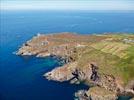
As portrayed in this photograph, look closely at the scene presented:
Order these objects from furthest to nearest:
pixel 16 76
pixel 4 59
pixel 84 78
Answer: pixel 4 59, pixel 16 76, pixel 84 78

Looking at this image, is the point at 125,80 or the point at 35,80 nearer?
the point at 125,80

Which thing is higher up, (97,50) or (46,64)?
(97,50)

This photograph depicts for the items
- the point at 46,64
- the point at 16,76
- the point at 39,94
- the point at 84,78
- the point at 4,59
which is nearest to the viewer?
the point at 39,94

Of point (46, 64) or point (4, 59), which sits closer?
point (46, 64)

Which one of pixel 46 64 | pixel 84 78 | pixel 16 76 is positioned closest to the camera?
pixel 84 78

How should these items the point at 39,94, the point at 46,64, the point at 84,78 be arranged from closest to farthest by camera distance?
the point at 39,94 < the point at 84,78 < the point at 46,64

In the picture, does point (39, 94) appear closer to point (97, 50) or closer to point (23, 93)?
point (23, 93)

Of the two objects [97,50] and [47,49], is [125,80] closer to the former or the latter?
[97,50]

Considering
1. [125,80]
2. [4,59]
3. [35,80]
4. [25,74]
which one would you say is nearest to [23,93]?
[35,80]

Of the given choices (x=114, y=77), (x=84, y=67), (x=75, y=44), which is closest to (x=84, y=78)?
(x=84, y=67)
